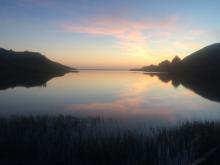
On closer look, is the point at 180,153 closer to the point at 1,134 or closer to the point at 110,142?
the point at 110,142

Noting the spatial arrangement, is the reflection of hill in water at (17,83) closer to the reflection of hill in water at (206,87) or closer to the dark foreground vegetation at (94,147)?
the reflection of hill in water at (206,87)

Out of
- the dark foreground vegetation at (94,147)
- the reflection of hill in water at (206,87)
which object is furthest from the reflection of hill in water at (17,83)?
the dark foreground vegetation at (94,147)

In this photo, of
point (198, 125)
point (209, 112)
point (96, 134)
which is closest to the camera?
point (96, 134)

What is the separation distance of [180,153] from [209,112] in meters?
29.7

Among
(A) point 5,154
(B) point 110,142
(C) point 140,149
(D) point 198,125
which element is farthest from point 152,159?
(D) point 198,125

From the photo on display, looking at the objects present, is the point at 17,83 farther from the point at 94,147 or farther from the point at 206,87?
the point at 94,147

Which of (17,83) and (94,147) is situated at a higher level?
(17,83)

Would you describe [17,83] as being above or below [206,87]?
above

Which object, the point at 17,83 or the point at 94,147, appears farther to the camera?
the point at 17,83

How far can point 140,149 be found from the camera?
19.7 m

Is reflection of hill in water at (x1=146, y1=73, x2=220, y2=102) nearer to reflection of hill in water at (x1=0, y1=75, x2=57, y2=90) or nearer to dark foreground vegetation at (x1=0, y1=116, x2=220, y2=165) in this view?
reflection of hill in water at (x1=0, y1=75, x2=57, y2=90)

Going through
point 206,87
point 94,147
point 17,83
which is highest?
point 17,83

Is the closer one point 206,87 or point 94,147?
point 94,147

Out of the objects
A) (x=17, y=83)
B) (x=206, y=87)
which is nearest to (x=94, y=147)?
(x=17, y=83)
